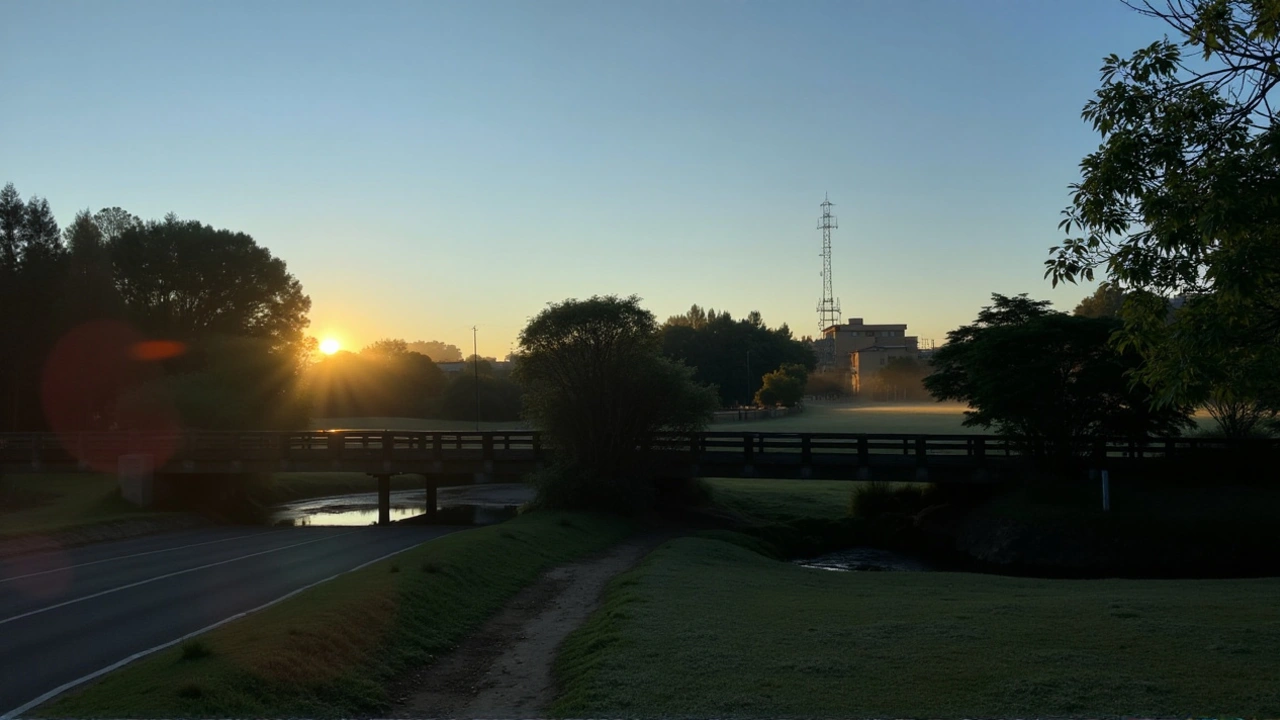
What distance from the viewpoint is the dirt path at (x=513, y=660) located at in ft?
36.4

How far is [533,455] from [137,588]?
1947cm

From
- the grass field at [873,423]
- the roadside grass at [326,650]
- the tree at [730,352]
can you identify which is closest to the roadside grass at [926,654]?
the roadside grass at [326,650]

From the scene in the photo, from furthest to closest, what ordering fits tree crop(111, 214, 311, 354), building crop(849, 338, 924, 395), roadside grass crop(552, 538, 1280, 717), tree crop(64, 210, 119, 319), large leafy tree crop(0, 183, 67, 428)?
building crop(849, 338, 924, 395)
tree crop(111, 214, 311, 354)
tree crop(64, 210, 119, 319)
large leafy tree crop(0, 183, 67, 428)
roadside grass crop(552, 538, 1280, 717)

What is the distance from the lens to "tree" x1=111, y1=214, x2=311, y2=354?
66.8 metres

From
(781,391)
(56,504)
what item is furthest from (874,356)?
(56,504)

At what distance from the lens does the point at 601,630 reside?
14.0m

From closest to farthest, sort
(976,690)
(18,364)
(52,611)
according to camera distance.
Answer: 1. (976,690)
2. (52,611)
3. (18,364)

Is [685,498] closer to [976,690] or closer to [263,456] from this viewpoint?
[263,456]

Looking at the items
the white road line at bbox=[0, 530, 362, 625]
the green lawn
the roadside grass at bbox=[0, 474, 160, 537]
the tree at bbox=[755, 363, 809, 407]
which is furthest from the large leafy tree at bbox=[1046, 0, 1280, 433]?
the tree at bbox=[755, 363, 809, 407]

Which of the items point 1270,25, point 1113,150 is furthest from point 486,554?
point 1270,25

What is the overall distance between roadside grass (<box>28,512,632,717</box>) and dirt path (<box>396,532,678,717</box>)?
35 cm

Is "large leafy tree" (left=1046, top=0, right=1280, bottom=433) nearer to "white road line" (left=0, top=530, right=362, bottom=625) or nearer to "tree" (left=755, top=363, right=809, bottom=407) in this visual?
"white road line" (left=0, top=530, right=362, bottom=625)

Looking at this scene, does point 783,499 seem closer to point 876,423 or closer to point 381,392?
point 876,423

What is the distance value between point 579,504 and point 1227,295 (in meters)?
25.0
